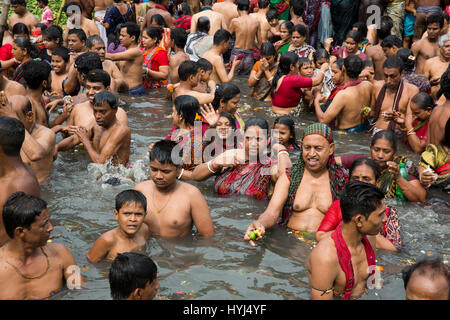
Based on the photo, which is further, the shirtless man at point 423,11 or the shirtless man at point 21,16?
the shirtless man at point 21,16

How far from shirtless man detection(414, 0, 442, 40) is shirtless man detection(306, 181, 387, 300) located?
27.6ft

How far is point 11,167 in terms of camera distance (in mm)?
4578

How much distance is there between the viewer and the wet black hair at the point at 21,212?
3.93 meters

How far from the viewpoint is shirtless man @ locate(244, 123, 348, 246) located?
17.7 feet

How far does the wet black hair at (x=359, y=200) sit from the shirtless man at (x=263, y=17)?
874 cm

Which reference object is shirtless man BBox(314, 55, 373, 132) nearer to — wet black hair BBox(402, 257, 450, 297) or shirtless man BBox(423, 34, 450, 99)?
shirtless man BBox(423, 34, 450, 99)

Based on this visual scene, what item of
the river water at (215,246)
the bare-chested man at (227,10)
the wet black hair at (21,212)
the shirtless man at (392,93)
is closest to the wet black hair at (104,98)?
the river water at (215,246)

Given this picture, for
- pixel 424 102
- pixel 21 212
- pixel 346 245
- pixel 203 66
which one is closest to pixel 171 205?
pixel 21 212

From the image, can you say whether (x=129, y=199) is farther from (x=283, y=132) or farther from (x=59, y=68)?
(x=59, y=68)

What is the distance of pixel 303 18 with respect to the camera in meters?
12.9

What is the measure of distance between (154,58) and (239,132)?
4.23 metres

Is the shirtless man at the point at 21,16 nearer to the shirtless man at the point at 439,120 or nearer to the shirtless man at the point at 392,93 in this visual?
the shirtless man at the point at 392,93

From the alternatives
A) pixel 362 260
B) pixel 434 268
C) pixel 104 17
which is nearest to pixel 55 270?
pixel 362 260

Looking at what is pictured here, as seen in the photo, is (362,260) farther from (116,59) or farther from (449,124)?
(116,59)
